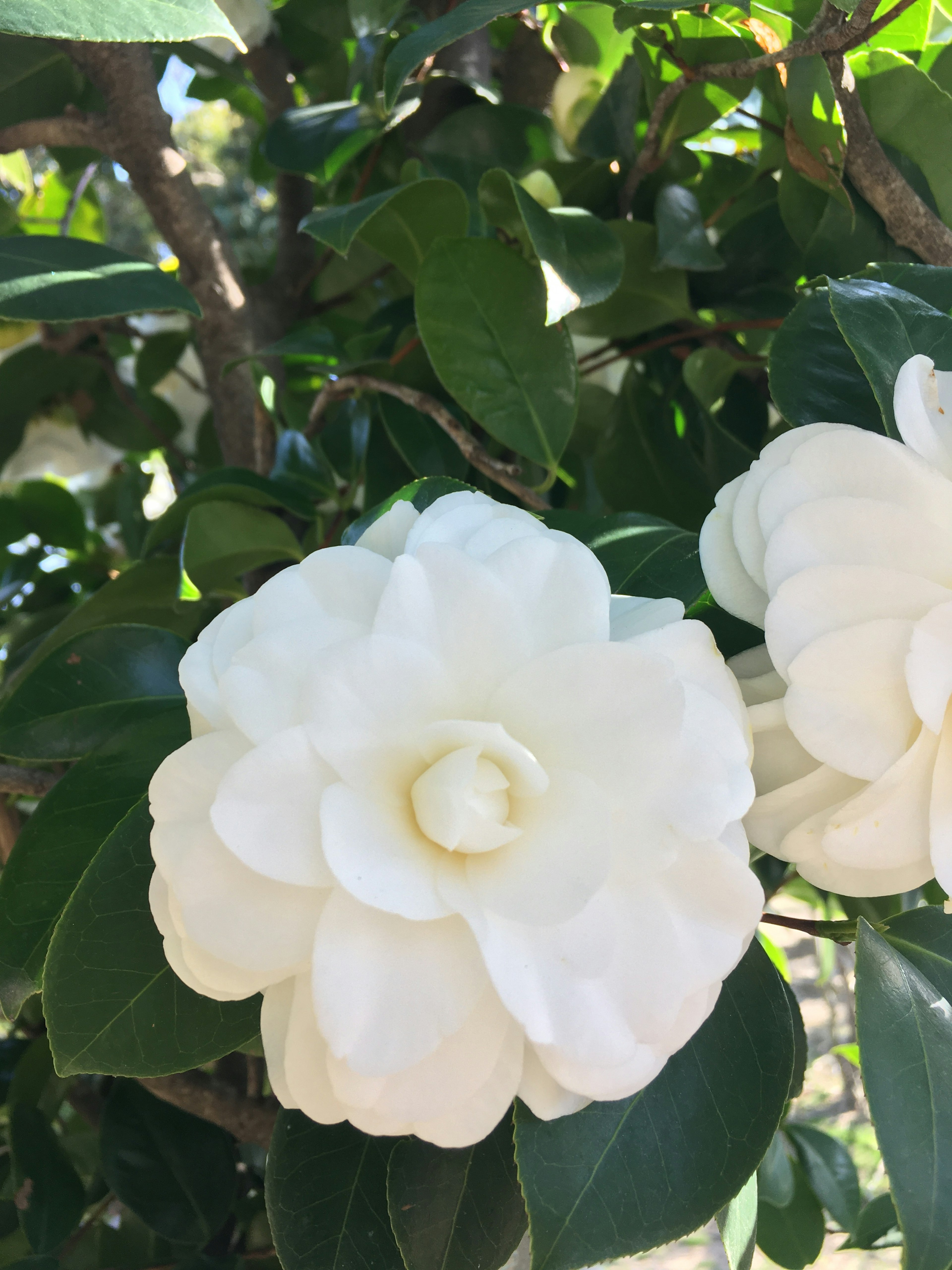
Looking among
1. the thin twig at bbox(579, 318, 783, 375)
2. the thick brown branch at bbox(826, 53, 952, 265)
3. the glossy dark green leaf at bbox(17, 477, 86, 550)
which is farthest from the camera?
the glossy dark green leaf at bbox(17, 477, 86, 550)

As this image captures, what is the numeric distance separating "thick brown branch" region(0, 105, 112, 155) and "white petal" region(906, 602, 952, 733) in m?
0.58

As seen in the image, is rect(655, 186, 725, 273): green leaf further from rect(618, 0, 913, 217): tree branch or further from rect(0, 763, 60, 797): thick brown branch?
rect(0, 763, 60, 797): thick brown branch

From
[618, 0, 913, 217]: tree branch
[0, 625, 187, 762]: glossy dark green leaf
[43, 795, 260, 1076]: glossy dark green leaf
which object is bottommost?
[0, 625, 187, 762]: glossy dark green leaf

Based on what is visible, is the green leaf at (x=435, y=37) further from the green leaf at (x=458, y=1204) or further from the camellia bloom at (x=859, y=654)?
the green leaf at (x=458, y=1204)

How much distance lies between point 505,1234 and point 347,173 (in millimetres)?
705

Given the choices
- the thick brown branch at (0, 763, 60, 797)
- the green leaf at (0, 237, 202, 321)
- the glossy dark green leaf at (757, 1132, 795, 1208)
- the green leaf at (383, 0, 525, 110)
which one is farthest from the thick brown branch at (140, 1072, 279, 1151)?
the green leaf at (383, 0, 525, 110)

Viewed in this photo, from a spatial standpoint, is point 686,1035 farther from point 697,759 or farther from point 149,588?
point 149,588

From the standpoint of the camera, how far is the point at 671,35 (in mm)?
450

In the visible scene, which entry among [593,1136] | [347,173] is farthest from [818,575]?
[347,173]

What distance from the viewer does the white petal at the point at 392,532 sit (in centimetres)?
29

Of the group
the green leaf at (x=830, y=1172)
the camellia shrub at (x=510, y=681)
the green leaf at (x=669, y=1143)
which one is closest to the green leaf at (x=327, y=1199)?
the camellia shrub at (x=510, y=681)

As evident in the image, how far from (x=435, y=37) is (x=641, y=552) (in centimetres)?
23

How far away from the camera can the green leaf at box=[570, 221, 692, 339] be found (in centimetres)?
52

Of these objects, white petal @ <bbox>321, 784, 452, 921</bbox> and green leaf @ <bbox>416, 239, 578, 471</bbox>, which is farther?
green leaf @ <bbox>416, 239, 578, 471</bbox>
